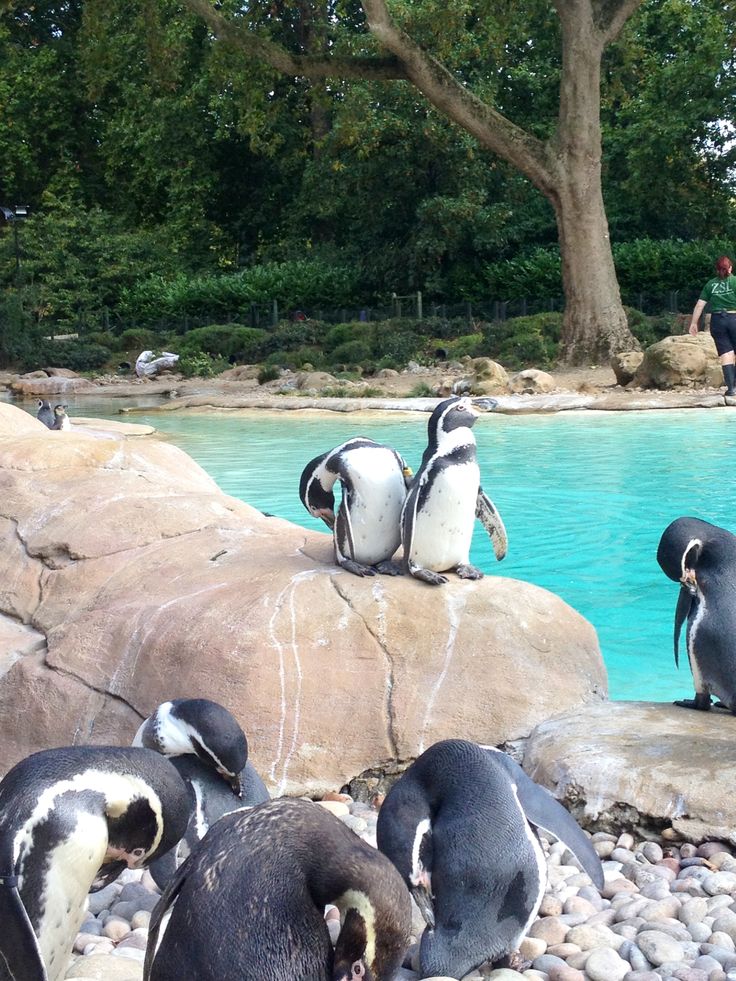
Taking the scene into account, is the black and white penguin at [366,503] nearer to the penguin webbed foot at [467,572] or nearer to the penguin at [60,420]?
the penguin webbed foot at [467,572]

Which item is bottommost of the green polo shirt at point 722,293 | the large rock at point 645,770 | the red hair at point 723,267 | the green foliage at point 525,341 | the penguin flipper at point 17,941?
the large rock at point 645,770

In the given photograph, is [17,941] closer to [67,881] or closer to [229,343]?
[67,881]

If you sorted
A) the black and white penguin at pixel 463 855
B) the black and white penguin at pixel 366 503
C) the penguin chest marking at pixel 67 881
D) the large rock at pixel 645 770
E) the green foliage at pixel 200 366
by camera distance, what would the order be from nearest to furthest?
the penguin chest marking at pixel 67 881
the black and white penguin at pixel 463 855
the large rock at pixel 645 770
the black and white penguin at pixel 366 503
the green foliage at pixel 200 366

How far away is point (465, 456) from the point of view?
15.5 feet

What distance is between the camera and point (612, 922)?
2971 millimetres

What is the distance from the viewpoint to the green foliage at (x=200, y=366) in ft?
74.6

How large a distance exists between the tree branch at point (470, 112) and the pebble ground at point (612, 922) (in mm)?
15744

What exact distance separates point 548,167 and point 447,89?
1.99 meters

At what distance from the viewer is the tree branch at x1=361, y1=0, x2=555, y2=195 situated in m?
17.4

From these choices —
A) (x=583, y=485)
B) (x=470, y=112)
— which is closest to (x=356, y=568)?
(x=583, y=485)

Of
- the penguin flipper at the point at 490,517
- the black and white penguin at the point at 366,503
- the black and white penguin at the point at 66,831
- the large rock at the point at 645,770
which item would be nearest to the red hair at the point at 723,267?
the penguin flipper at the point at 490,517

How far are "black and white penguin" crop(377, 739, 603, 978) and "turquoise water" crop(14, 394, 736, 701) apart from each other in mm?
2865

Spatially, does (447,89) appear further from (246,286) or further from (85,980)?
(85,980)

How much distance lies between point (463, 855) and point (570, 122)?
16880 millimetres
